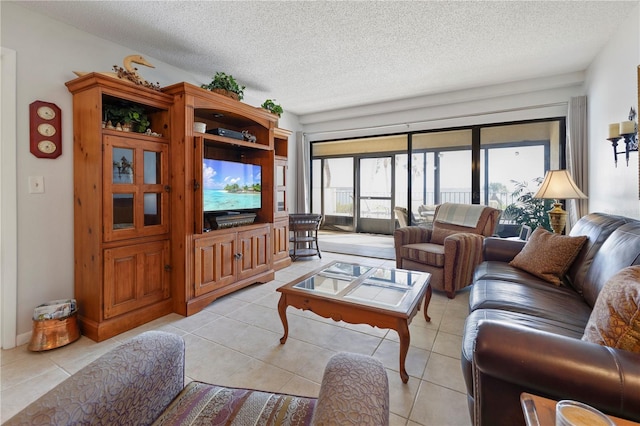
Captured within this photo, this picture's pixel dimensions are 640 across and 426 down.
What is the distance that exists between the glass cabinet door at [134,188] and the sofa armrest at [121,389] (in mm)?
1663

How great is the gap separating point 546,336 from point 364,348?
1288 mm

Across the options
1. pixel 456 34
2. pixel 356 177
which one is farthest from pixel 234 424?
pixel 356 177

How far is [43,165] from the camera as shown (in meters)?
2.18

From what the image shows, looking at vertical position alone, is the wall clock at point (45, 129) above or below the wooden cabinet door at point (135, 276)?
above

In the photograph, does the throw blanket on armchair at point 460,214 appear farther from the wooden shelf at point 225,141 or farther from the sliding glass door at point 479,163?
the wooden shelf at point 225,141

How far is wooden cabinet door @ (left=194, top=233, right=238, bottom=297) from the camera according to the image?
2654mm

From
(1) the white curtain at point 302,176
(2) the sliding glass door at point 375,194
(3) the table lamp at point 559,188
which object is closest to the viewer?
(3) the table lamp at point 559,188

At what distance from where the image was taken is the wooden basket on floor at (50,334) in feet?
6.45

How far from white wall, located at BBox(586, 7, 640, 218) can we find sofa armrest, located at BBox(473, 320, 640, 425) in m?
2.08

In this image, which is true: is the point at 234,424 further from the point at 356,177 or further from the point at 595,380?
the point at 356,177

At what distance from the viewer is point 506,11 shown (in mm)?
2230

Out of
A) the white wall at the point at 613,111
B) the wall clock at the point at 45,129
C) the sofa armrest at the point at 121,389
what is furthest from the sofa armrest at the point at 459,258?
the wall clock at the point at 45,129

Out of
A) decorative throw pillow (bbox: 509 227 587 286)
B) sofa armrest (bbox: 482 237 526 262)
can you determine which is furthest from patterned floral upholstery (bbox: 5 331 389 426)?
sofa armrest (bbox: 482 237 526 262)

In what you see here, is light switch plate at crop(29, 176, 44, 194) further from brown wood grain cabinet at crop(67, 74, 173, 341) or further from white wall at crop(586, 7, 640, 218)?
white wall at crop(586, 7, 640, 218)
